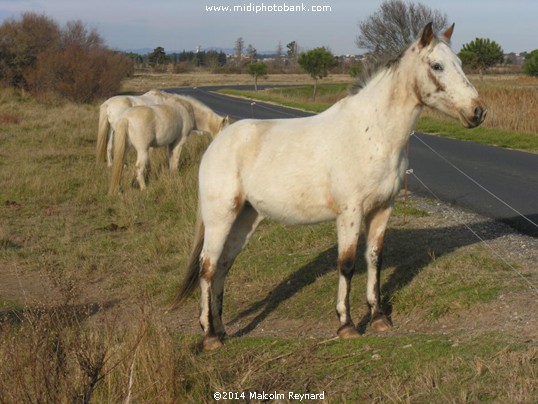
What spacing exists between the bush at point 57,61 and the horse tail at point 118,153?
25.5 metres

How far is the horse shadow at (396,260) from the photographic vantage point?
7.51 meters

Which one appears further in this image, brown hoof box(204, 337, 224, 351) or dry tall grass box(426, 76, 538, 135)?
dry tall grass box(426, 76, 538, 135)

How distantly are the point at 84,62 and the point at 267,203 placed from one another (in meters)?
36.1

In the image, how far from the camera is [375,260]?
6488mm

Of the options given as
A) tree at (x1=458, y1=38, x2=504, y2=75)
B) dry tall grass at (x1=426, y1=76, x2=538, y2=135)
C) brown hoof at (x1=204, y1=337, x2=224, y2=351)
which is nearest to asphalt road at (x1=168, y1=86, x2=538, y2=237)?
dry tall grass at (x1=426, y1=76, x2=538, y2=135)

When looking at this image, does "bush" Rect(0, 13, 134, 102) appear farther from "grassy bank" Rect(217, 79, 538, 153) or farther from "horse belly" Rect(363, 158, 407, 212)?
"horse belly" Rect(363, 158, 407, 212)

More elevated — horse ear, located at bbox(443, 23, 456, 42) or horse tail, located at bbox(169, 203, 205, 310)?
horse ear, located at bbox(443, 23, 456, 42)

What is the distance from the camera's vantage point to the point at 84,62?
4034 centimetres

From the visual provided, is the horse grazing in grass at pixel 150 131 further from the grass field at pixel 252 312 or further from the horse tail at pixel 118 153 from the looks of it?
the grass field at pixel 252 312

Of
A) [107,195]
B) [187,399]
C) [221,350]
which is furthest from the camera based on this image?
[107,195]

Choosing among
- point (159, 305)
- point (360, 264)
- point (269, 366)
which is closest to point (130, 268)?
point (159, 305)

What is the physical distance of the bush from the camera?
39406 mm

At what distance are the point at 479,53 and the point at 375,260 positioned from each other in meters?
64.8

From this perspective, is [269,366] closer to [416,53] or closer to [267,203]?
[267,203]
